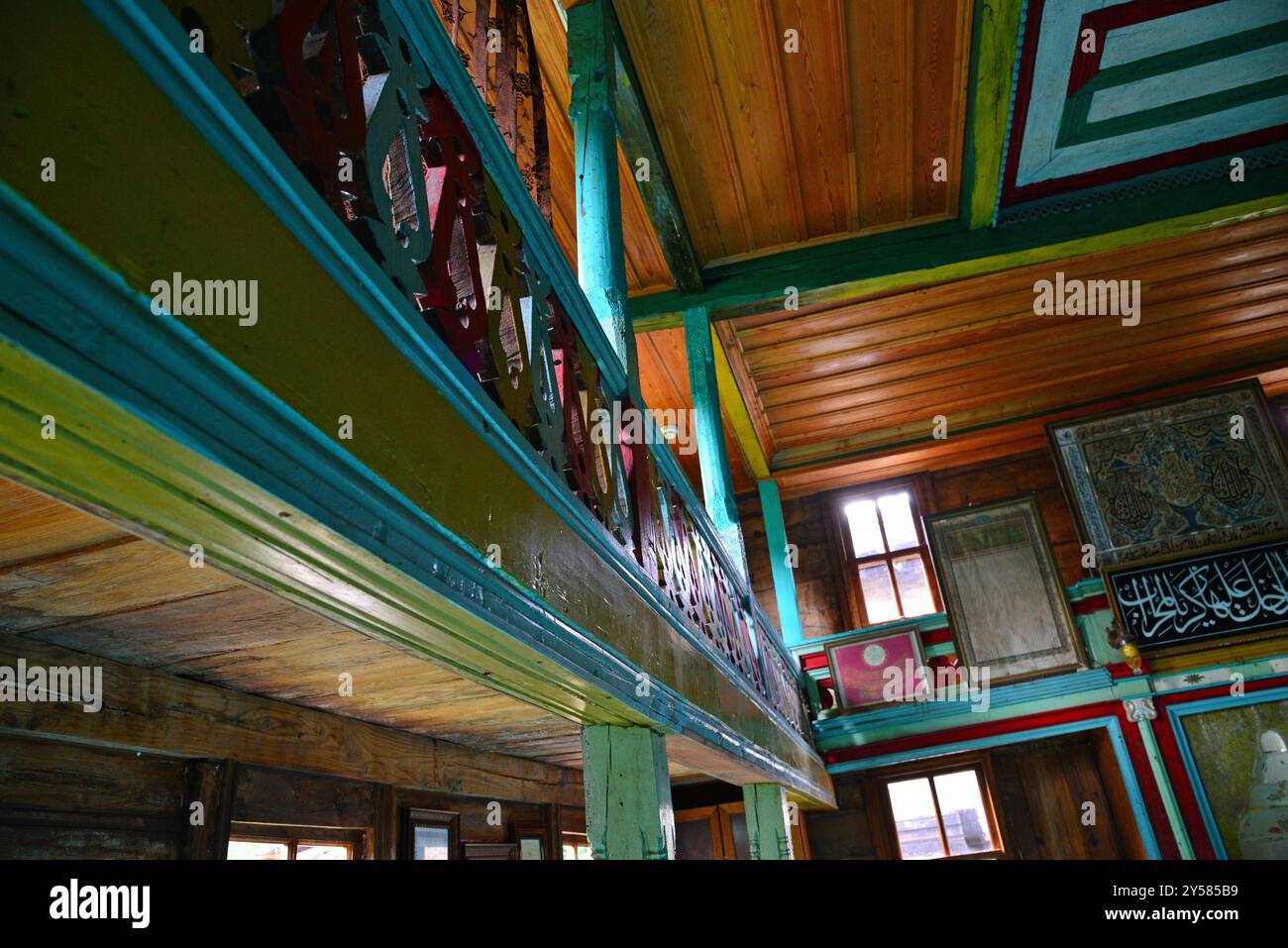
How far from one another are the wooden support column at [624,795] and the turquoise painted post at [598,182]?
53.2 inches

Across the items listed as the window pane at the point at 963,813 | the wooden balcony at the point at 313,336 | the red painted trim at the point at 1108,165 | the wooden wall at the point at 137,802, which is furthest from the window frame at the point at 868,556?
the wooden balcony at the point at 313,336

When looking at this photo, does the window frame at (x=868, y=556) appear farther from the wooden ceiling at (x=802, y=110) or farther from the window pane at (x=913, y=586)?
the wooden ceiling at (x=802, y=110)

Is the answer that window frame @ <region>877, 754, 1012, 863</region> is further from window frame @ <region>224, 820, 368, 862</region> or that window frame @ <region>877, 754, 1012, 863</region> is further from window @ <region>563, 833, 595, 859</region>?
window frame @ <region>224, 820, 368, 862</region>

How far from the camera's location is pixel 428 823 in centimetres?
383

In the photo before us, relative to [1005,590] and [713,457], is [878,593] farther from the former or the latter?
[713,457]

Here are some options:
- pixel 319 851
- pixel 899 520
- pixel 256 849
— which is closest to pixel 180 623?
pixel 256 849

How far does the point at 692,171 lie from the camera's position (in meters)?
5.66

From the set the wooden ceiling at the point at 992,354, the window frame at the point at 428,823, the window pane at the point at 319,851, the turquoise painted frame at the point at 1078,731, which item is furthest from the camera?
the wooden ceiling at the point at 992,354

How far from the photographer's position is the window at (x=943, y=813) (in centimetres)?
847

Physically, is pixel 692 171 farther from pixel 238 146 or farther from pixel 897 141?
pixel 238 146

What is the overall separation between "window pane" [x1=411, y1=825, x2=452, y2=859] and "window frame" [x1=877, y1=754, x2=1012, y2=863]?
6136 millimetres

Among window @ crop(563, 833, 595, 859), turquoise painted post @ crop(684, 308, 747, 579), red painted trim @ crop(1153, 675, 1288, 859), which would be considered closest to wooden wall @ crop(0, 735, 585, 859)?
window @ crop(563, 833, 595, 859)

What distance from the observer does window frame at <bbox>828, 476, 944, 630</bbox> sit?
387 inches

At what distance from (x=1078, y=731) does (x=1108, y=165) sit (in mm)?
4688
